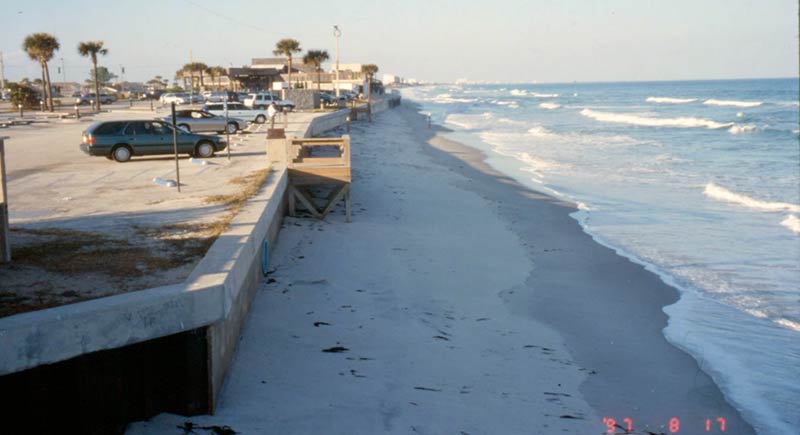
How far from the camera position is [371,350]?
812cm

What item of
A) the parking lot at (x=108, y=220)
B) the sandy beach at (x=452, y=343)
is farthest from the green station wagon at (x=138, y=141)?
the sandy beach at (x=452, y=343)

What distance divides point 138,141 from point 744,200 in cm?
1815

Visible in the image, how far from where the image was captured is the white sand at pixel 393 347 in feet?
21.8

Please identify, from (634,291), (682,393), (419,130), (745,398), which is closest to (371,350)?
(682,393)

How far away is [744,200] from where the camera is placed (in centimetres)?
2106

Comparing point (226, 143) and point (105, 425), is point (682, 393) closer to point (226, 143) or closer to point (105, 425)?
point (105, 425)

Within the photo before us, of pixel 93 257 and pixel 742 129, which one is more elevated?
pixel 93 257

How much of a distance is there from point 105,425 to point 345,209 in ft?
33.6

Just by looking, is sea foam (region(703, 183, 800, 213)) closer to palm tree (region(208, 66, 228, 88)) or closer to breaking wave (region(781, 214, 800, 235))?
breaking wave (region(781, 214, 800, 235))

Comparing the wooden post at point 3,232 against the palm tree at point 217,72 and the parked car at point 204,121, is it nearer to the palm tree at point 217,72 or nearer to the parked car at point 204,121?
the parked car at point 204,121

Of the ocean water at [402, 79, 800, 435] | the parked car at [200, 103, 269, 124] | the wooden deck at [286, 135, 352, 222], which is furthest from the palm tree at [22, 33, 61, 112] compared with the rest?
the wooden deck at [286, 135, 352, 222]

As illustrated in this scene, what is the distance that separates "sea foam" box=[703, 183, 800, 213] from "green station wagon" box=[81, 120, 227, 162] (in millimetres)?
15583

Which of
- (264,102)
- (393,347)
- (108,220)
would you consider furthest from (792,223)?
(264,102)

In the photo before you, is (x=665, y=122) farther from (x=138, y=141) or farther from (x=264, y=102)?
(x=138, y=141)
